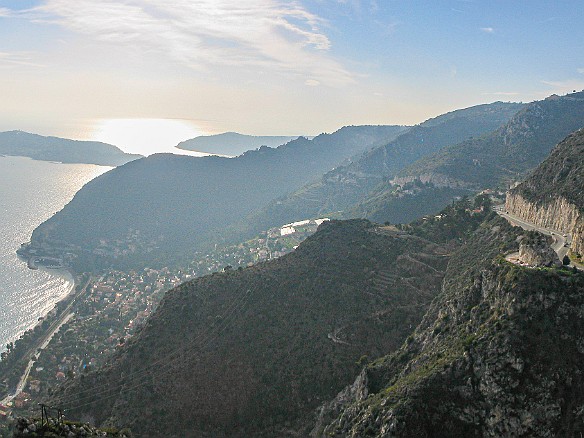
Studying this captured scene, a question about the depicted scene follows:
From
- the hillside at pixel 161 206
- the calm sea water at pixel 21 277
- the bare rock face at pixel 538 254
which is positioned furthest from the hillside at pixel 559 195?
the hillside at pixel 161 206

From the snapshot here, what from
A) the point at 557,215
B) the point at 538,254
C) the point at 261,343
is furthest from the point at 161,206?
the point at 538,254

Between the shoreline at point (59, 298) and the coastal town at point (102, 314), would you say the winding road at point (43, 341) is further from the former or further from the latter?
the shoreline at point (59, 298)

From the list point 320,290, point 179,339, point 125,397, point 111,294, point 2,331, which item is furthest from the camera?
point 111,294

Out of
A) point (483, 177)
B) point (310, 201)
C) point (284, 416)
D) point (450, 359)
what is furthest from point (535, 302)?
point (310, 201)

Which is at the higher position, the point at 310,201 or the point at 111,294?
the point at 310,201

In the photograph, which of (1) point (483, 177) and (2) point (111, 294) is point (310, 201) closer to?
(1) point (483, 177)

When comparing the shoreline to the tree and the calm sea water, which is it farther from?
the tree
